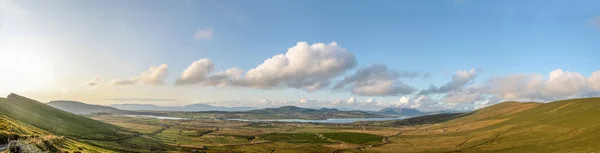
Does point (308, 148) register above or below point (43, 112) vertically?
below

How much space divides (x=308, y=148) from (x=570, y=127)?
15528 centimetres

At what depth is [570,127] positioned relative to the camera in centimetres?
18475

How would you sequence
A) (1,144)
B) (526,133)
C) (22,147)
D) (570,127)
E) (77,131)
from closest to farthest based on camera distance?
1. (22,147)
2. (1,144)
3. (77,131)
4. (570,127)
5. (526,133)

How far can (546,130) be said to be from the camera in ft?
634

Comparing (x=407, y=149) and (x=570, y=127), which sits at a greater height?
(x=570, y=127)

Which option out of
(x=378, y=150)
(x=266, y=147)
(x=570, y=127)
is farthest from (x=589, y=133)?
(x=266, y=147)

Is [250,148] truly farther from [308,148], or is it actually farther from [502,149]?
[502,149]

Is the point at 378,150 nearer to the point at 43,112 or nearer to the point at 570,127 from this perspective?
the point at 570,127

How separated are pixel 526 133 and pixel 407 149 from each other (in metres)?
78.3

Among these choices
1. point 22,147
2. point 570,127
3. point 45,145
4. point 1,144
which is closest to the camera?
point 22,147

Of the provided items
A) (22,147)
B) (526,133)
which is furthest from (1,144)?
(526,133)

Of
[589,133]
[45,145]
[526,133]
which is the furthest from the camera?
[526,133]

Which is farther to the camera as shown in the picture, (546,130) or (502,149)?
(546,130)

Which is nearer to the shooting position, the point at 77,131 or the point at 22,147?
the point at 22,147
